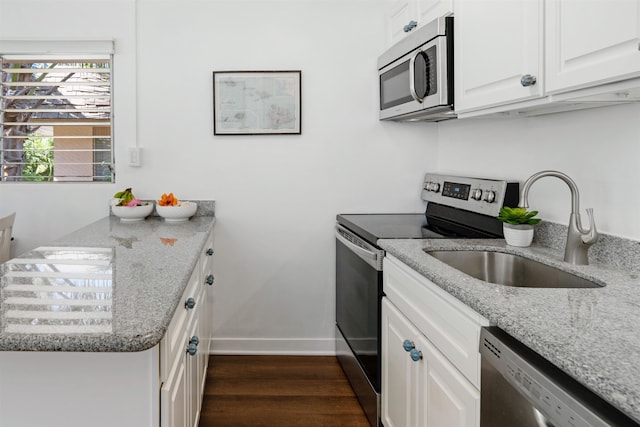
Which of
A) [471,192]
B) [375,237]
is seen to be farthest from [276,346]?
[471,192]

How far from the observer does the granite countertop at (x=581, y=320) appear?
0.75m

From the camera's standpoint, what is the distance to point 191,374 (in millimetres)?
1700

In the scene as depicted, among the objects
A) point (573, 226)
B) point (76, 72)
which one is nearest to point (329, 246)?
point (573, 226)

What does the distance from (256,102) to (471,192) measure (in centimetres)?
140

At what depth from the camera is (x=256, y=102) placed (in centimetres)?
296

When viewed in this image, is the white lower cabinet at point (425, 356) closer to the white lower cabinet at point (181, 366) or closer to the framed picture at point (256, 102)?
the white lower cabinet at point (181, 366)

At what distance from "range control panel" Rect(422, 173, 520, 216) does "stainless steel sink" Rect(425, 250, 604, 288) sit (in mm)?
311

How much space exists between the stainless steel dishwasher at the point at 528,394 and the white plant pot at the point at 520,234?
822 millimetres

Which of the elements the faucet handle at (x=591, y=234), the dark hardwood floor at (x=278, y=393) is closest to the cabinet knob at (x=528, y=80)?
the faucet handle at (x=591, y=234)

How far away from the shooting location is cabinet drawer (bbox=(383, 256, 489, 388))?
123 cm

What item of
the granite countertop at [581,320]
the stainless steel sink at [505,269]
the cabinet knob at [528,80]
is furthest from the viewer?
the stainless steel sink at [505,269]

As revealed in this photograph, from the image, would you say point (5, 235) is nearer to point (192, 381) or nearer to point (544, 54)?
point (192, 381)

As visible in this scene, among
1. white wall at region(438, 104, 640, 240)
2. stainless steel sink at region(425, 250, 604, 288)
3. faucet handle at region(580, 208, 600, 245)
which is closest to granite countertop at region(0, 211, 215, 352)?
stainless steel sink at region(425, 250, 604, 288)

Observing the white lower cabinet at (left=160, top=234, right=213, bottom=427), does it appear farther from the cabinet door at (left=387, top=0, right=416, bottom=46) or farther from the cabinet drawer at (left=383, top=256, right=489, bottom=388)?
the cabinet door at (left=387, top=0, right=416, bottom=46)
